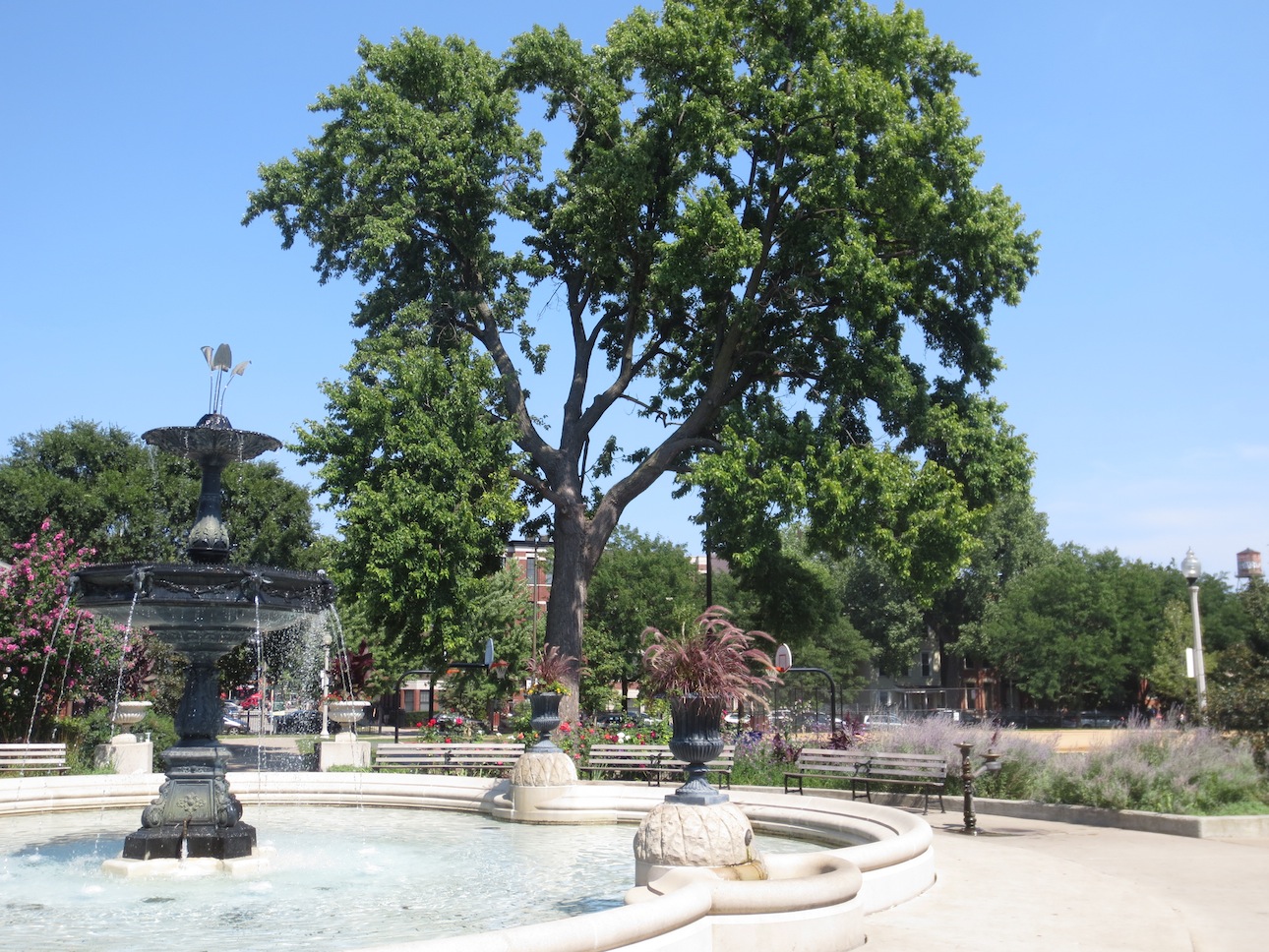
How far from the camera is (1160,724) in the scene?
1803 cm

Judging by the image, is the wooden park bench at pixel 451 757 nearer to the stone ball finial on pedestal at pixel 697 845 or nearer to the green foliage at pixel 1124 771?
the green foliage at pixel 1124 771

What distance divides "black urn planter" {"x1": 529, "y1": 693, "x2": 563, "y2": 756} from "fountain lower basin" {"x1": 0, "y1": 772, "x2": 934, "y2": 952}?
0.80 m

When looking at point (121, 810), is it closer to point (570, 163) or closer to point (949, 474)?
point (949, 474)

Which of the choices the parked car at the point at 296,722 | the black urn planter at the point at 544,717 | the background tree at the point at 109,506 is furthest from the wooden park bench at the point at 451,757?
the parked car at the point at 296,722

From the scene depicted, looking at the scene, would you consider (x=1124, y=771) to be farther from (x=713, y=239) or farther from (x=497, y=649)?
(x=497, y=649)

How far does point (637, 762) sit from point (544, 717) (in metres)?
2.84

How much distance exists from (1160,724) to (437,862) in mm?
11885

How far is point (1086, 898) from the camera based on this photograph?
9.66m

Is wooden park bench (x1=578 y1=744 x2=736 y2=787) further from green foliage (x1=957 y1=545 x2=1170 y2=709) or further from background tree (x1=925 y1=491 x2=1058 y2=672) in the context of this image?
background tree (x1=925 y1=491 x2=1058 y2=672)

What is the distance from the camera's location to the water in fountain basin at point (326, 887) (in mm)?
8766

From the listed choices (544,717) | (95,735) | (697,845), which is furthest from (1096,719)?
(697,845)

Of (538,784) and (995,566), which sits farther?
(995,566)

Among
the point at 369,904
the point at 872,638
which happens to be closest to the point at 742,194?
the point at 369,904

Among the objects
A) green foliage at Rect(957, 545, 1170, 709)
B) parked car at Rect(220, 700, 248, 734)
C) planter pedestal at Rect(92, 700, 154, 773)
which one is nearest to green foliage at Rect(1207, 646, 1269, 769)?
planter pedestal at Rect(92, 700, 154, 773)
